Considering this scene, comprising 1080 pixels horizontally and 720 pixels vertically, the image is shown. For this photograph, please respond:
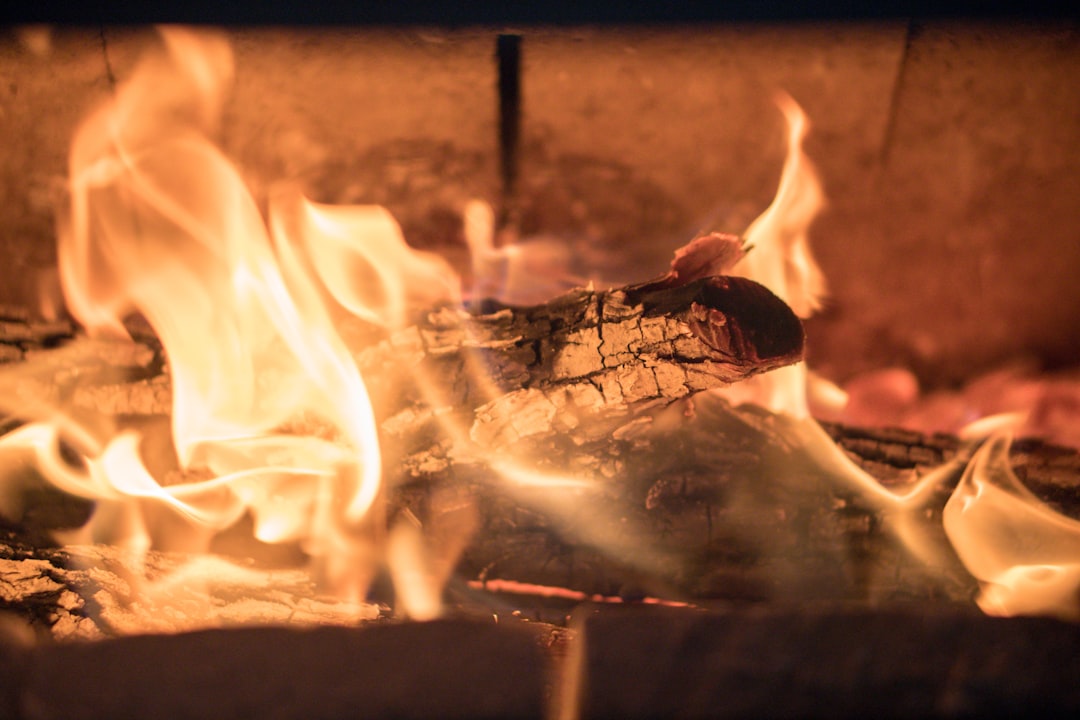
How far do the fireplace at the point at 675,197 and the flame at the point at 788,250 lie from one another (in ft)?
0.15

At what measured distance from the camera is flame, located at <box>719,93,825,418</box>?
2.21 metres

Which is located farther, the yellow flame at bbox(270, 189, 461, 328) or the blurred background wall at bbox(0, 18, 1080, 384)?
the yellow flame at bbox(270, 189, 461, 328)

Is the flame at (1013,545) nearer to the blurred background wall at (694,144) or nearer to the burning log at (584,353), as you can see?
the blurred background wall at (694,144)

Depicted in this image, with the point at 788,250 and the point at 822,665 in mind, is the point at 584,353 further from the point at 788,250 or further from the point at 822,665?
the point at 788,250

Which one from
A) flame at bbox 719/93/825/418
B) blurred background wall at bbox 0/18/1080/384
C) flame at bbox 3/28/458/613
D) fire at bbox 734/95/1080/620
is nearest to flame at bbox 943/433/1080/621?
fire at bbox 734/95/1080/620

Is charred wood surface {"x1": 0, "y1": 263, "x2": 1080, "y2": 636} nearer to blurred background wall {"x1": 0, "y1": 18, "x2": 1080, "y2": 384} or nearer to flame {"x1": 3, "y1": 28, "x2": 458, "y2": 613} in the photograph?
flame {"x1": 3, "y1": 28, "x2": 458, "y2": 613}

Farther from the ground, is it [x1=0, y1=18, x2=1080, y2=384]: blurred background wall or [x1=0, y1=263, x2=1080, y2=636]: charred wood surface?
[x1=0, y1=18, x2=1080, y2=384]: blurred background wall

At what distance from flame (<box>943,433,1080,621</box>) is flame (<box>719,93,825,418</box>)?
1.71 ft

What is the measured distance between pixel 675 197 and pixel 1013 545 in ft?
4.61

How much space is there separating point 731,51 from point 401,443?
5.07ft

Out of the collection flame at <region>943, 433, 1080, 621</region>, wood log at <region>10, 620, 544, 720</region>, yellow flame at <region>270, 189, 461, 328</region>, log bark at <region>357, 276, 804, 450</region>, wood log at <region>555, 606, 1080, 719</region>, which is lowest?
wood log at <region>10, 620, 544, 720</region>

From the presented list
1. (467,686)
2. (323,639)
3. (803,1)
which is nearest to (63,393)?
(323,639)

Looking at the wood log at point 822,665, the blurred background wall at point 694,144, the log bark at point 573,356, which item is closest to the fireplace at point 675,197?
the blurred background wall at point 694,144

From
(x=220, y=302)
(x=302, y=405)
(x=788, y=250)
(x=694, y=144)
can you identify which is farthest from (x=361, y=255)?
(x=788, y=250)
